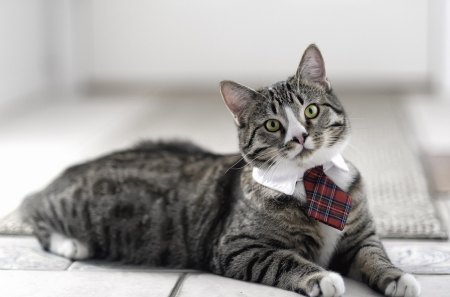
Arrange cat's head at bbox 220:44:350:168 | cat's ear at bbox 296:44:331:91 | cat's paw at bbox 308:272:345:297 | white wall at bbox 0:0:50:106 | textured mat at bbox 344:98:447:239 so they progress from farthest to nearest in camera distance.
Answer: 1. white wall at bbox 0:0:50:106
2. textured mat at bbox 344:98:447:239
3. cat's ear at bbox 296:44:331:91
4. cat's head at bbox 220:44:350:168
5. cat's paw at bbox 308:272:345:297

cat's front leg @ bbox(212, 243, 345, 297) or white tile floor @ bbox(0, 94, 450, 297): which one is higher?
cat's front leg @ bbox(212, 243, 345, 297)

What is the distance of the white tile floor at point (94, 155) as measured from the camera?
Result: 2246mm

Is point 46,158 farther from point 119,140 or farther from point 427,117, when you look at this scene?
point 427,117

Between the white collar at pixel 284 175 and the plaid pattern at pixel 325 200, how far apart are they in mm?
27

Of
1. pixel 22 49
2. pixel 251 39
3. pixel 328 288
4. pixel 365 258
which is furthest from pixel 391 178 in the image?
pixel 22 49

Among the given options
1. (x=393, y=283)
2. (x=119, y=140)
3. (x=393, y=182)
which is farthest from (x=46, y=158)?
(x=393, y=283)

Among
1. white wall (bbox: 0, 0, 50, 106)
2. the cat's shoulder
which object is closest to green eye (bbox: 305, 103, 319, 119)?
the cat's shoulder

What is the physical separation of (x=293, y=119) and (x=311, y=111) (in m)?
0.07

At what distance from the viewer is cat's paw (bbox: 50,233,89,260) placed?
2.53 meters

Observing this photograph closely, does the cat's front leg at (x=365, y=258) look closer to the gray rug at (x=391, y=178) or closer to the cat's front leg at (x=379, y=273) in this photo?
the cat's front leg at (x=379, y=273)

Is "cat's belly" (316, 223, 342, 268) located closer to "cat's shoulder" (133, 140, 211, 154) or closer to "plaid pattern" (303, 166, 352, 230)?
"plaid pattern" (303, 166, 352, 230)

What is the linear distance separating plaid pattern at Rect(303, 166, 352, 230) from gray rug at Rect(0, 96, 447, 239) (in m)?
0.22

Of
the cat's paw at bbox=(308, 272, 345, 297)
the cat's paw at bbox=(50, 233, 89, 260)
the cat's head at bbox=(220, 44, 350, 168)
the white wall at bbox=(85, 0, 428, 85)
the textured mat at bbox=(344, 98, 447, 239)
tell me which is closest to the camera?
the cat's paw at bbox=(308, 272, 345, 297)

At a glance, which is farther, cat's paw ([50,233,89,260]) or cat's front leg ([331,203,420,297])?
cat's paw ([50,233,89,260])
